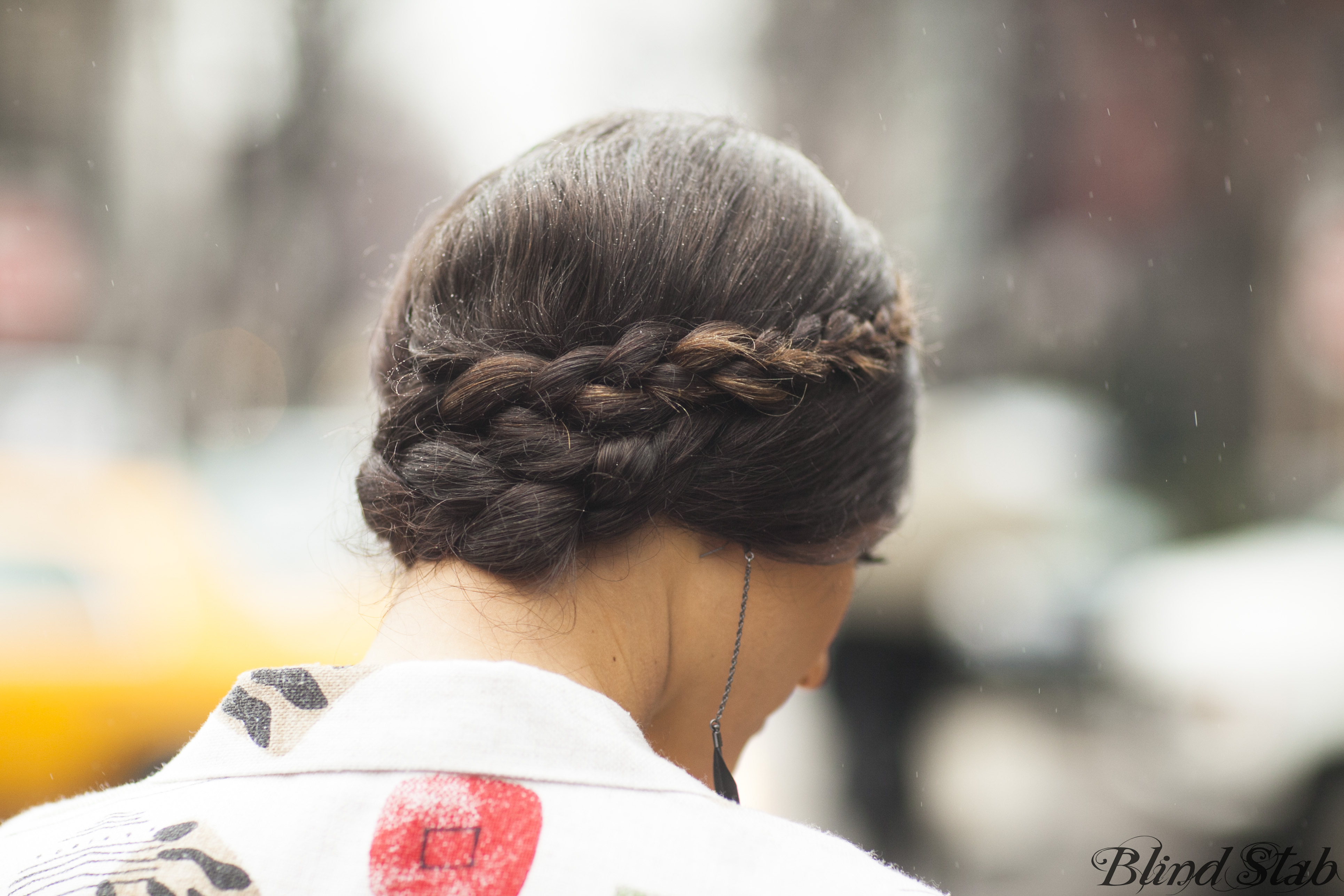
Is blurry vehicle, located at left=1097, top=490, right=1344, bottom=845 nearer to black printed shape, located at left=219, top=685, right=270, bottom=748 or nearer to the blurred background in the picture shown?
the blurred background

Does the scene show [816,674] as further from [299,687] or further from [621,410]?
[299,687]

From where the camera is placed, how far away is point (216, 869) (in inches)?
40.4

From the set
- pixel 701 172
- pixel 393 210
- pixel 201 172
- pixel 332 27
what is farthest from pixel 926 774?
pixel 393 210

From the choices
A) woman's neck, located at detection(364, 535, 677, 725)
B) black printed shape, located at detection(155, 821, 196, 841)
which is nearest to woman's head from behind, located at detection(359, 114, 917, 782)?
woman's neck, located at detection(364, 535, 677, 725)

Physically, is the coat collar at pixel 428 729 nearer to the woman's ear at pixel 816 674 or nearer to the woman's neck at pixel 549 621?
the woman's neck at pixel 549 621

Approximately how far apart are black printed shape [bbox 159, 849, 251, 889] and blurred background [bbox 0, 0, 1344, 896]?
42 cm

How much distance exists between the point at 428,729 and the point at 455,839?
11 centimetres

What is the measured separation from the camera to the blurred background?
13.6ft

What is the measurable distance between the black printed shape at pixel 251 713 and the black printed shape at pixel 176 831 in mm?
96

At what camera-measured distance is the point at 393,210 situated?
1631 centimetres

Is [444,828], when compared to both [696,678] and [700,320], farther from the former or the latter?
[700,320]

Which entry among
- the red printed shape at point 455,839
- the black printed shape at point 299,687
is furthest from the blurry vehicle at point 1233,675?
the black printed shape at point 299,687

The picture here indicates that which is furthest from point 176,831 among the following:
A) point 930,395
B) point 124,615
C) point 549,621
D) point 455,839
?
point 930,395

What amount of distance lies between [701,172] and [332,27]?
37.4 feet
